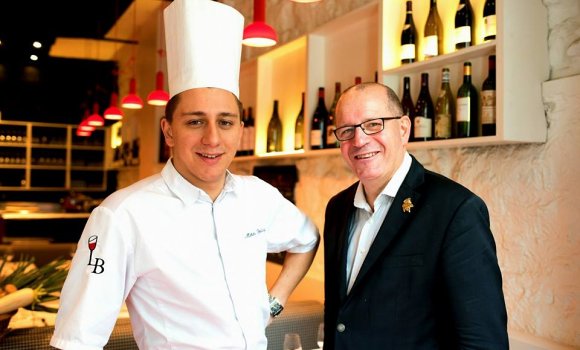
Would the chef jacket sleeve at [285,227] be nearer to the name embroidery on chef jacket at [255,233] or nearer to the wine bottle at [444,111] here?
the name embroidery on chef jacket at [255,233]

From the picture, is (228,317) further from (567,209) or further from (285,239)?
(567,209)

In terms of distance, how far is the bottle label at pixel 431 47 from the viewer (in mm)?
2285

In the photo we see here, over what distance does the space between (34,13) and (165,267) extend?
207 inches

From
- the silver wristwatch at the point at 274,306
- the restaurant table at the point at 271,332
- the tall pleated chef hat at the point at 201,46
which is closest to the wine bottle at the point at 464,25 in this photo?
the tall pleated chef hat at the point at 201,46

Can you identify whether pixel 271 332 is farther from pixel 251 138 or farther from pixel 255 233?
pixel 251 138

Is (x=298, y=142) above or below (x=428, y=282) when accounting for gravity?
above

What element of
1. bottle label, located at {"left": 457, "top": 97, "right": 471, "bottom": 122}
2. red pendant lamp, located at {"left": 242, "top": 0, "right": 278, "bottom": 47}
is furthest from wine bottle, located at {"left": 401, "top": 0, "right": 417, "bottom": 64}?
red pendant lamp, located at {"left": 242, "top": 0, "right": 278, "bottom": 47}

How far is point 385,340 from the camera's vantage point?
1397 millimetres

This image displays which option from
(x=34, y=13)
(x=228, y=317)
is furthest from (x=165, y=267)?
(x=34, y=13)

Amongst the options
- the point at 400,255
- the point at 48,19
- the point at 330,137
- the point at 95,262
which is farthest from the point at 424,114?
the point at 48,19

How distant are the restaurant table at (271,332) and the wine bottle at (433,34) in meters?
1.31

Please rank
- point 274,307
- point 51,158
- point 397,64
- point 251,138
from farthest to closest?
point 51,158 < point 251,138 < point 397,64 < point 274,307

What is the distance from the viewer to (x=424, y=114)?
2418 mm

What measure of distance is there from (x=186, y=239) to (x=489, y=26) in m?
1.42
